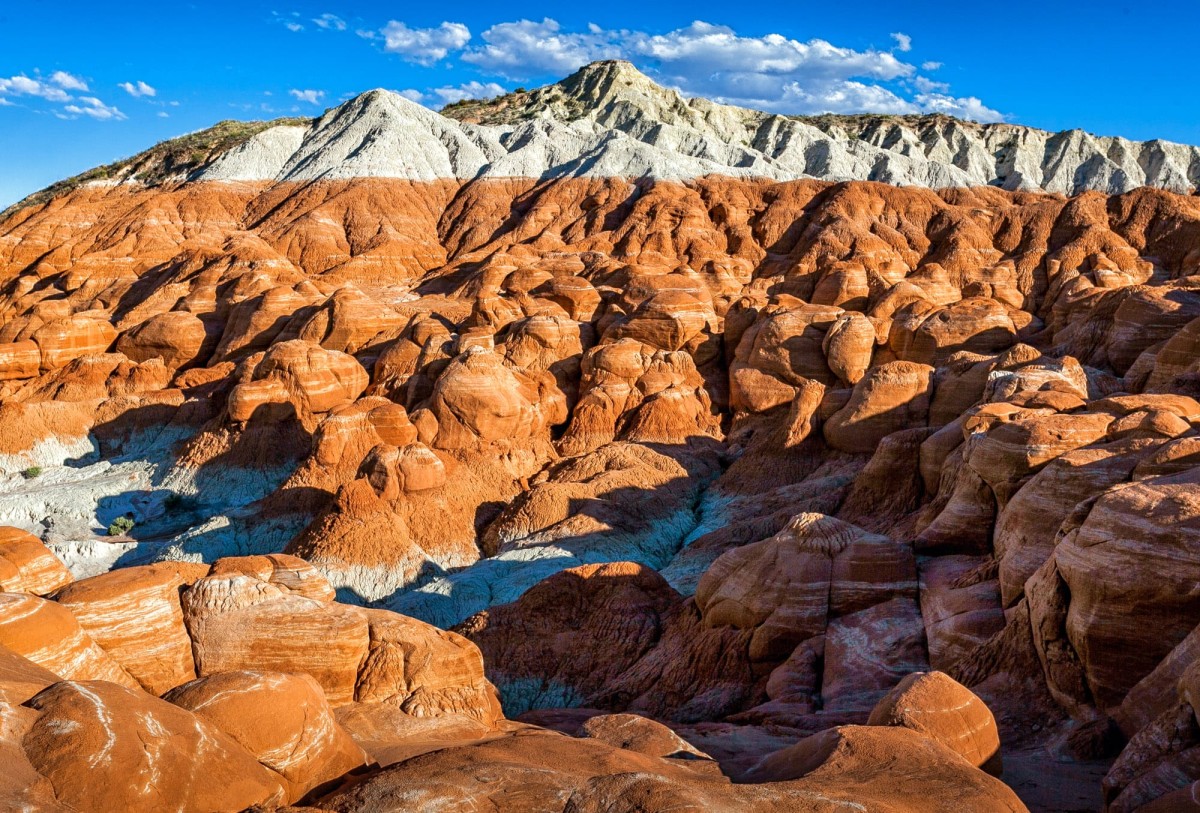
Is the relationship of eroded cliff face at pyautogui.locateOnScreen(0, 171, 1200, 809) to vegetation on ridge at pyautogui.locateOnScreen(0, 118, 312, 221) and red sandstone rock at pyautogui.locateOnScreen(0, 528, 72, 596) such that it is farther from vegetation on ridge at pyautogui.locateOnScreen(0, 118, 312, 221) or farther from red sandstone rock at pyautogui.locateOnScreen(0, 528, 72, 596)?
vegetation on ridge at pyautogui.locateOnScreen(0, 118, 312, 221)

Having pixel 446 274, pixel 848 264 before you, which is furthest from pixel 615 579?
pixel 446 274

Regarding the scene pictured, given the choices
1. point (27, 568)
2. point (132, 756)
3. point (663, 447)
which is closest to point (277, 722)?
point (132, 756)

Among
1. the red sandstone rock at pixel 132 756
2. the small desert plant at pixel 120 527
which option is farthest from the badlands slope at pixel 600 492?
the small desert plant at pixel 120 527

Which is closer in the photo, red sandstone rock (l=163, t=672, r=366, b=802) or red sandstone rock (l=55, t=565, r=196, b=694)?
red sandstone rock (l=163, t=672, r=366, b=802)

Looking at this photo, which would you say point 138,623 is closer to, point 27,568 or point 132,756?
point 27,568

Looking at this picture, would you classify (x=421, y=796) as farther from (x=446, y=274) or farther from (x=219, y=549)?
(x=446, y=274)

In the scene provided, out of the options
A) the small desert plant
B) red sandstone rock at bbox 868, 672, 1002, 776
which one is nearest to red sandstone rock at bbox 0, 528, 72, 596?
Answer: red sandstone rock at bbox 868, 672, 1002, 776

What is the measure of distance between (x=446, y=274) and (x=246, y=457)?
80.5ft

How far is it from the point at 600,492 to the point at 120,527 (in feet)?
51.0

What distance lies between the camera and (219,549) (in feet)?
81.6

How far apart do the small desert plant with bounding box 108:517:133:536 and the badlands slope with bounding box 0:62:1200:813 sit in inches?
24.2

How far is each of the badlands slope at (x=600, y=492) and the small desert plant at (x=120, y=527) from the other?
61cm

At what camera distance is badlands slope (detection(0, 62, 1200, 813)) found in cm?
793

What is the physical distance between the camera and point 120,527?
92.7 feet
